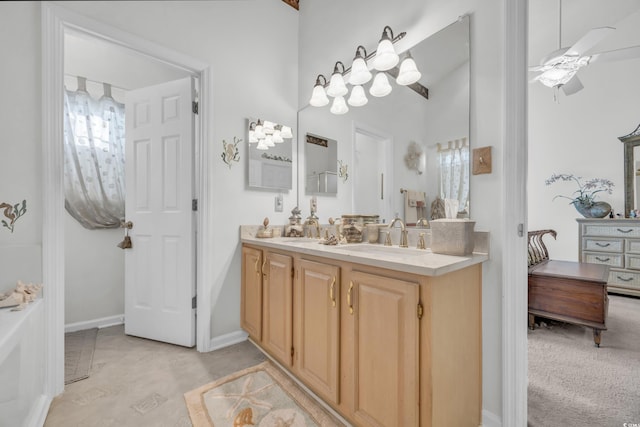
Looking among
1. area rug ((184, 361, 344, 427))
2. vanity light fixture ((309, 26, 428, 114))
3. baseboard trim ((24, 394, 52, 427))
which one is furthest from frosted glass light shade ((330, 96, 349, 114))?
baseboard trim ((24, 394, 52, 427))

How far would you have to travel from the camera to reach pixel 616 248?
3629 mm

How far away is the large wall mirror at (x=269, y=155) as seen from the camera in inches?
87.4

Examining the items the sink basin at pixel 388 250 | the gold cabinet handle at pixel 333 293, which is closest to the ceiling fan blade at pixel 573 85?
the sink basin at pixel 388 250

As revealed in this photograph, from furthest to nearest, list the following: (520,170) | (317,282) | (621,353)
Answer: (621,353) → (317,282) → (520,170)

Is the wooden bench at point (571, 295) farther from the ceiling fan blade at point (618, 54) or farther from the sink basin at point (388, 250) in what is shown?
the ceiling fan blade at point (618, 54)

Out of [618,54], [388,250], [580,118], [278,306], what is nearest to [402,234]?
[388,250]

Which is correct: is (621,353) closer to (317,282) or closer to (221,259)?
(317,282)

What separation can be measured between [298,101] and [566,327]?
3.37 m

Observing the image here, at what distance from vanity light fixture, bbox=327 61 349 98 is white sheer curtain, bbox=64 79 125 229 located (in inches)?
77.5

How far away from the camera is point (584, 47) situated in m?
2.32

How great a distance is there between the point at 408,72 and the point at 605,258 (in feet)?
14.4

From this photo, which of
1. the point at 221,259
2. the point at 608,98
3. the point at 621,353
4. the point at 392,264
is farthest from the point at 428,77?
the point at 608,98

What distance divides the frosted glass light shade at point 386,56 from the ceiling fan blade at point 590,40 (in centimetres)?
187

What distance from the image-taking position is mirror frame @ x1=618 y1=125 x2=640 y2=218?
3647 millimetres
